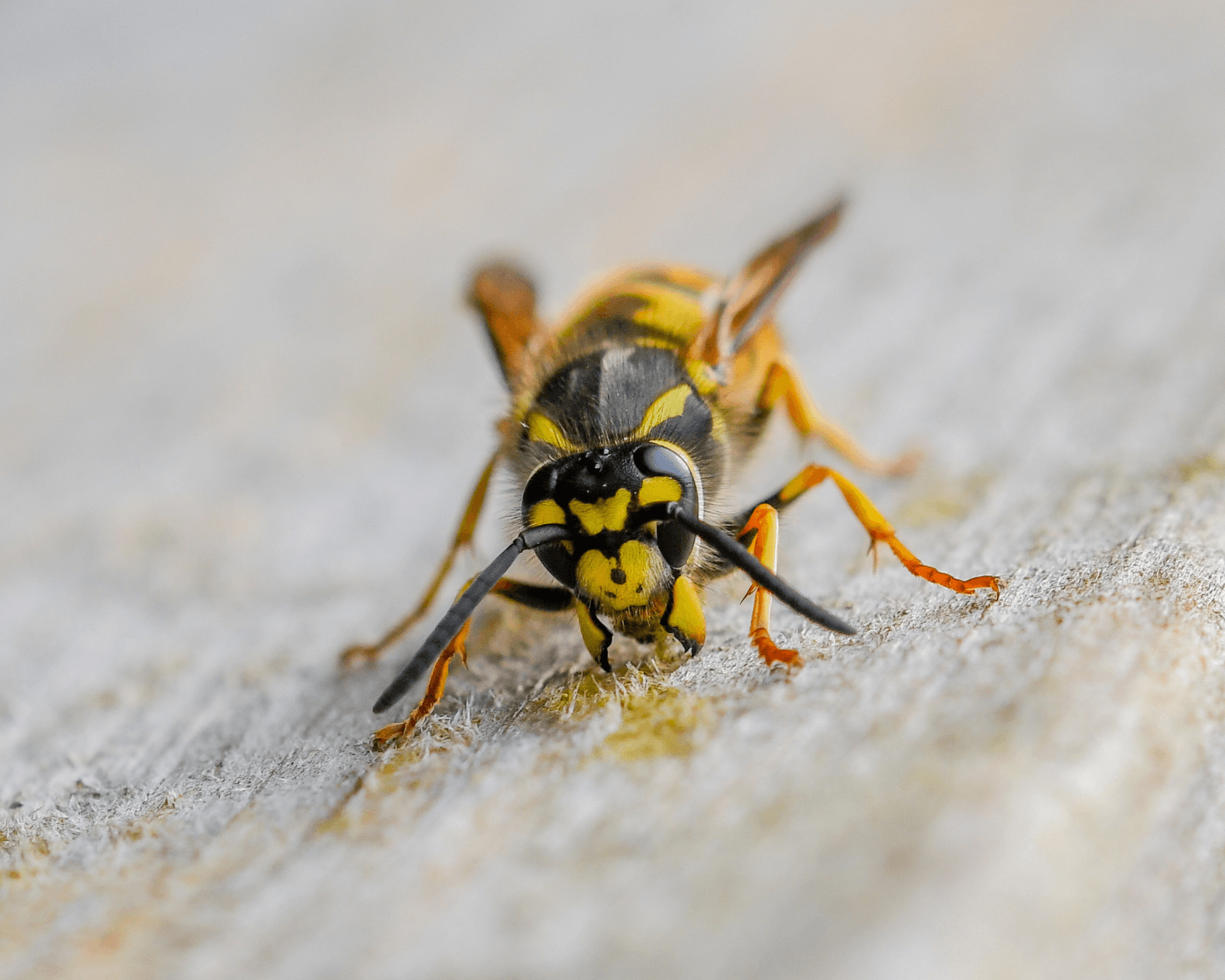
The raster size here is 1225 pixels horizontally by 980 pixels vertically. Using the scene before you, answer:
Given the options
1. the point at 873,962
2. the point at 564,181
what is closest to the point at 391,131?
the point at 564,181

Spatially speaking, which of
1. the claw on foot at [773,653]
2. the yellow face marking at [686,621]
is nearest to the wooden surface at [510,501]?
the claw on foot at [773,653]

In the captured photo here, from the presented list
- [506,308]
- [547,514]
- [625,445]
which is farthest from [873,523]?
[506,308]

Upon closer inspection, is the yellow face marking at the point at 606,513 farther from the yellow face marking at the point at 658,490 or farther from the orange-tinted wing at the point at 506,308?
the orange-tinted wing at the point at 506,308

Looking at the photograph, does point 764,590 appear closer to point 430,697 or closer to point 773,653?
point 773,653

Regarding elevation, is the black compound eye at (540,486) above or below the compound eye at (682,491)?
above

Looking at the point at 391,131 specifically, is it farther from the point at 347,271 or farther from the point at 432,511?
the point at 432,511

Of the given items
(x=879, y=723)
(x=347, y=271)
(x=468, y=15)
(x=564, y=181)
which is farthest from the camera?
(x=468, y=15)
